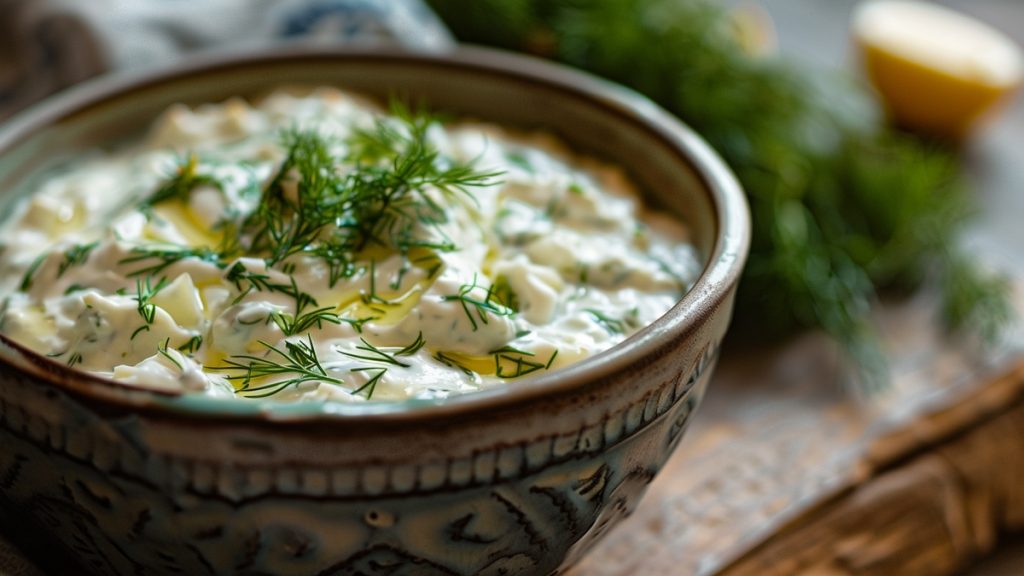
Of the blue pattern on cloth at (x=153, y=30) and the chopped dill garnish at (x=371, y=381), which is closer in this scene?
the chopped dill garnish at (x=371, y=381)

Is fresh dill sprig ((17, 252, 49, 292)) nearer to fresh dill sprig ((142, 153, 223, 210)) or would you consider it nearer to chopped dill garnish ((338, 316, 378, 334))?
fresh dill sprig ((142, 153, 223, 210))

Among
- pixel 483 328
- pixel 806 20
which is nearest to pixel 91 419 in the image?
pixel 483 328

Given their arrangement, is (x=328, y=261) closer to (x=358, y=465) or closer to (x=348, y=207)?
(x=348, y=207)

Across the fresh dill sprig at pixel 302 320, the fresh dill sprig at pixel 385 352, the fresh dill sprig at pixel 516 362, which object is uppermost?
the fresh dill sprig at pixel 302 320

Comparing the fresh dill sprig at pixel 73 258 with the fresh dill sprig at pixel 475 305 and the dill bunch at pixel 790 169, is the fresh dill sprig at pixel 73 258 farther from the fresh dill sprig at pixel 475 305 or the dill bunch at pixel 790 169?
the dill bunch at pixel 790 169

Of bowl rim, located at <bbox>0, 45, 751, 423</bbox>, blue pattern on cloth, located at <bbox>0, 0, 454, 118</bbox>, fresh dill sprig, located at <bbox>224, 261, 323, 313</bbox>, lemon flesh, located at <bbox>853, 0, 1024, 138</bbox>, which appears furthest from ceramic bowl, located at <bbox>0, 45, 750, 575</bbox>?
lemon flesh, located at <bbox>853, 0, 1024, 138</bbox>

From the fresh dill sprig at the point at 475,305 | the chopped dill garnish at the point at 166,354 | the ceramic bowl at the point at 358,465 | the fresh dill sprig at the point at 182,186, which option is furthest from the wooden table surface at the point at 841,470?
the fresh dill sprig at the point at 182,186

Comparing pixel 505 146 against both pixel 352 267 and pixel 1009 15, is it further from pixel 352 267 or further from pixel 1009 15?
pixel 1009 15
